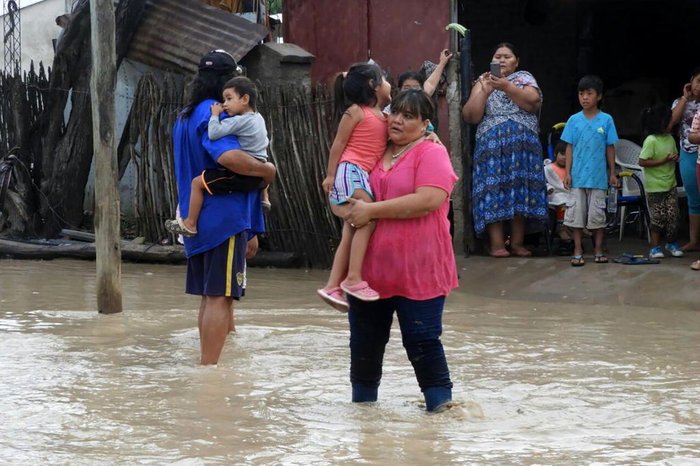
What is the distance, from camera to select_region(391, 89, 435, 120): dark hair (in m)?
5.50

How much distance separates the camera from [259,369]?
681 cm

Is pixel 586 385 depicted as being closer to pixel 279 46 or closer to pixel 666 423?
pixel 666 423

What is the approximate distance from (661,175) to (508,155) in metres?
1.35

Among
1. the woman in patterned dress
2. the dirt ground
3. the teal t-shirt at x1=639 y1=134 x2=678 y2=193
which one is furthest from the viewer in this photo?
the woman in patterned dress

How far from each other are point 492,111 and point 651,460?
6.42 m

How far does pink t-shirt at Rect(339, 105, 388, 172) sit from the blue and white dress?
Result: 5282mm

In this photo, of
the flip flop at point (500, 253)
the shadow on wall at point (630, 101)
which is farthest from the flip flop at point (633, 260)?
the shadow on wall at point (630, 101)

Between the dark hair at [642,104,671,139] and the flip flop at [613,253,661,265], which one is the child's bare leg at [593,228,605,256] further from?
the dark hair at [642,104,671,139]

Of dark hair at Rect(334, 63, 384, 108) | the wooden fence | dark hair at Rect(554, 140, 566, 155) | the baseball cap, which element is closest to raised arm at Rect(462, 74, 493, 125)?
dark hair at Rect(554, 140, 566, 155)

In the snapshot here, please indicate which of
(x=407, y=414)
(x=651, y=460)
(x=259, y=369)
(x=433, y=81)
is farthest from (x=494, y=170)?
(x=651, y=460)

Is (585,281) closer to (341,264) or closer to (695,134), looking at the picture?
(695,134)

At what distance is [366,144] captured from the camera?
5664mm

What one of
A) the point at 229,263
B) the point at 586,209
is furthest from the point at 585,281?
the point at 229,263

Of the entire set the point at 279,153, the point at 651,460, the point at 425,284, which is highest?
the point at 279,153
